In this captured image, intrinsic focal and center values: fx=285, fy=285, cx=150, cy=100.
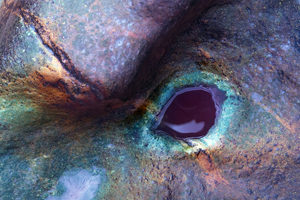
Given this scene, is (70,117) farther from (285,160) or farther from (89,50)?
(285,160)

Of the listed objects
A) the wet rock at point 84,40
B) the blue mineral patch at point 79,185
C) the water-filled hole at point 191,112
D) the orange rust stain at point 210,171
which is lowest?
the orange rust stain at point 210,171

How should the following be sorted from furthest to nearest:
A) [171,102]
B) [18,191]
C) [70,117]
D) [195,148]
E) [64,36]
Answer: [171,102]
[195,148]
[70,117]
[18,191]
[64,36]

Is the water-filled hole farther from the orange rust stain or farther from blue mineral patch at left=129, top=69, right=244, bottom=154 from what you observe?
the orange rust stain

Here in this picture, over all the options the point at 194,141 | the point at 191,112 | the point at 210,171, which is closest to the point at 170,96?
the point at 191,112

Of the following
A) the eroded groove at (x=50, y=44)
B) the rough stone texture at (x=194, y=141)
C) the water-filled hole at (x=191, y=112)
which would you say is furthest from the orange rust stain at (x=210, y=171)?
the eroded groove at (x=50, y=44)

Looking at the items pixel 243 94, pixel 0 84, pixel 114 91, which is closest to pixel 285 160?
pixel 243 94

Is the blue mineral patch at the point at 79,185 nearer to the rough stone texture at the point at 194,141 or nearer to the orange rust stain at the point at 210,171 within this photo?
the rough stone texture at the point at 194,141

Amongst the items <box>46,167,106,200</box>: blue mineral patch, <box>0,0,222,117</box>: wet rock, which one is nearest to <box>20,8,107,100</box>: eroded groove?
<box>0,0,222,117</box>: wet rock
